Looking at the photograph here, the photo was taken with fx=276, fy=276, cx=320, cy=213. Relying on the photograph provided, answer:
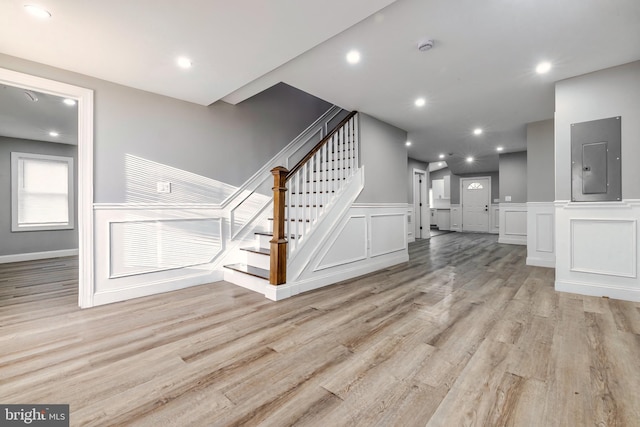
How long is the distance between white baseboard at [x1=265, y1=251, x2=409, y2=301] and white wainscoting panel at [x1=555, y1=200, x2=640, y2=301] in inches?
82.0

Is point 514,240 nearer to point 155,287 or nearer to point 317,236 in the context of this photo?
point 317,236

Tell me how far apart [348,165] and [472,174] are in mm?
7872

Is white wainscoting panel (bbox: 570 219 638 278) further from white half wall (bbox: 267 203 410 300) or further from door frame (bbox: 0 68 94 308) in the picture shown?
door frame (bbox: 0 68 94 308)

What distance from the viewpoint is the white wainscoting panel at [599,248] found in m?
2.83

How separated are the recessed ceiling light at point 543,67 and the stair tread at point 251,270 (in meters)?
3.58

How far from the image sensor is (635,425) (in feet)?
3.97

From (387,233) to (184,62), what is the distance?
350cm

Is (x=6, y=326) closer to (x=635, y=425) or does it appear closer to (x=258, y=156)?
(x=258, y=156)

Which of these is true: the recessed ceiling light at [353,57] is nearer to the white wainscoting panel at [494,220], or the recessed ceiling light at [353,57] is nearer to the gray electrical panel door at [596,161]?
the gray electrical panel door at [596,161]

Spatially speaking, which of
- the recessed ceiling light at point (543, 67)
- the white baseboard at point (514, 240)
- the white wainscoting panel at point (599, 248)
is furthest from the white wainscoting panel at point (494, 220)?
the recessed ceiling light at point (543, 67)

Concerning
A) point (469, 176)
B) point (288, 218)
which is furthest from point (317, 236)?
point (469, 176)

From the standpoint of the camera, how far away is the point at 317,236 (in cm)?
336

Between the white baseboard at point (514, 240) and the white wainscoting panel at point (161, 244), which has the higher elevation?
the white wainscoting panel at point (161, 244)

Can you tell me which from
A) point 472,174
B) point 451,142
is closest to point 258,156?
point 451,142
